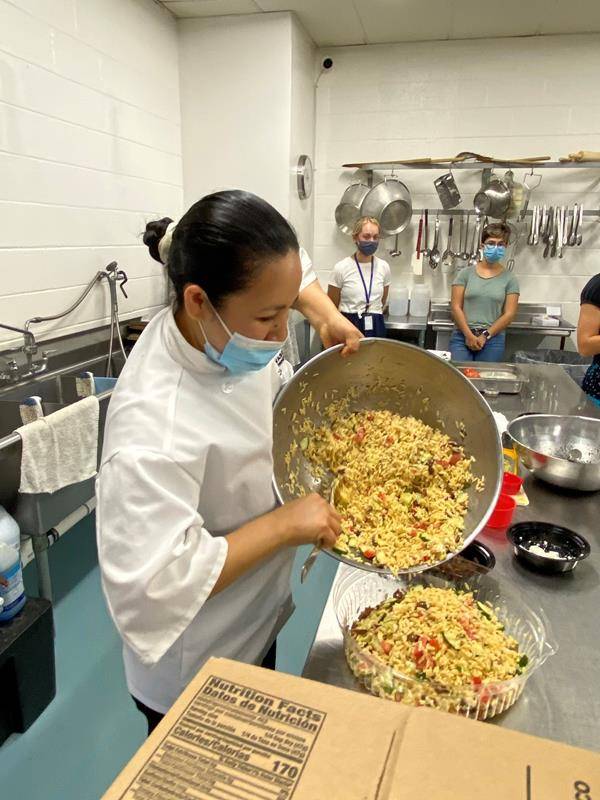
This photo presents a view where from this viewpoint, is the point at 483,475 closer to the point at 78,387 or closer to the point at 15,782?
the point at 15,782

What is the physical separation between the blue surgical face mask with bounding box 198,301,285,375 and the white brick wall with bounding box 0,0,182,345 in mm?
1942

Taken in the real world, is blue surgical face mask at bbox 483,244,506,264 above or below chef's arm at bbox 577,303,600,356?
above

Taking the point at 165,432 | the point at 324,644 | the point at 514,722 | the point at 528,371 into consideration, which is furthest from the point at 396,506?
the point at 528,371

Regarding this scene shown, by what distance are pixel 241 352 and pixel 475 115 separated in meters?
4.48

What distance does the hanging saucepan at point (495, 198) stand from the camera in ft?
14.2

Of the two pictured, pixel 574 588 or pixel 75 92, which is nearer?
pixel 574 588

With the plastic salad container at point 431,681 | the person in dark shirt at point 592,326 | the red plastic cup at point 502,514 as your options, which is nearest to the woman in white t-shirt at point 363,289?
the person in dark shirt at point 592,326

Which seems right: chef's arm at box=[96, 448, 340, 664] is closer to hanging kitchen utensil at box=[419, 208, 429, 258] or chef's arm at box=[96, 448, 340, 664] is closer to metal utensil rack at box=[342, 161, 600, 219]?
metal utensil rack at box=[342, 161, 600, 219]

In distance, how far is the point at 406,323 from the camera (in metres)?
4.44

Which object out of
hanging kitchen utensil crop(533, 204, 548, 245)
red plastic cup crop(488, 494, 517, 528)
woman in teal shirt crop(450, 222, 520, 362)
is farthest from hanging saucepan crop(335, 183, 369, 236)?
red plastic cup crop(488, 494, 517, 528)

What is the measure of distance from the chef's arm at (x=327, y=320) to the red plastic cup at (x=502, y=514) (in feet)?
2.00

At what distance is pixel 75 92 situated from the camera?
278 cm

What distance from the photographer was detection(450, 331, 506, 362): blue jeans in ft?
13.7

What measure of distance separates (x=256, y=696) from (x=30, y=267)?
8.12 ft
